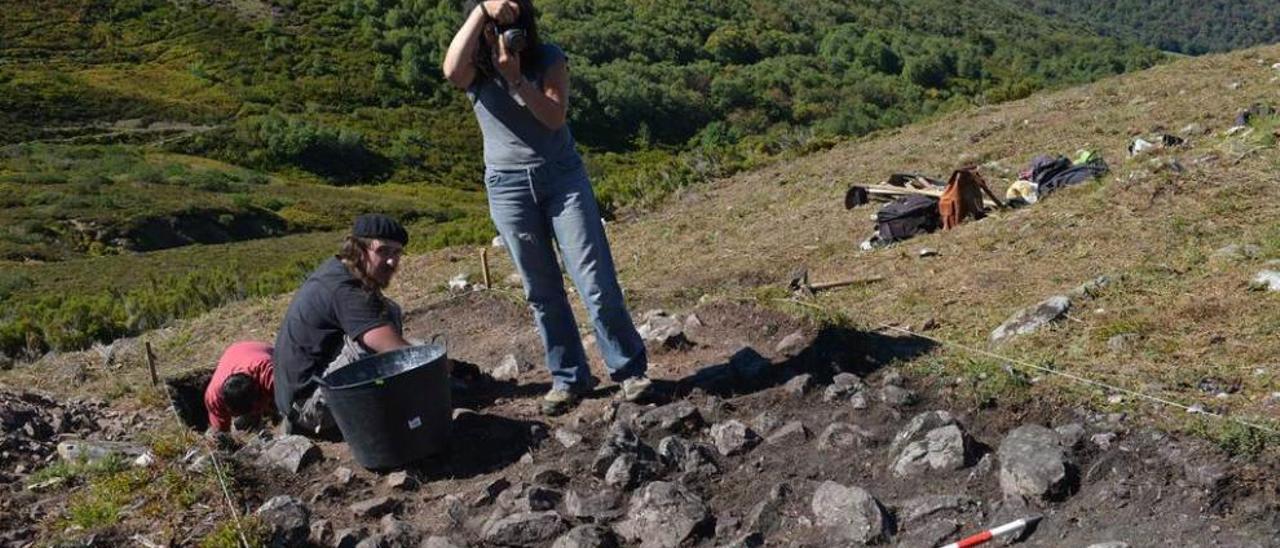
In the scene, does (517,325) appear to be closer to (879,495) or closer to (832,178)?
(879,495)

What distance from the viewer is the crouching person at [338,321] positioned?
5.23 m

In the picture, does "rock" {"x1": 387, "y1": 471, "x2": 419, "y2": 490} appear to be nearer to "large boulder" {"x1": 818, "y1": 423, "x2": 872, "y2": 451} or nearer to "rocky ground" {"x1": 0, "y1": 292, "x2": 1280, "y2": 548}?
"rocky ground" {"x1": 0, "y1": 292, "x2": 1280, "y2": 548}

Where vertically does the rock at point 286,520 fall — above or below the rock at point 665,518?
above

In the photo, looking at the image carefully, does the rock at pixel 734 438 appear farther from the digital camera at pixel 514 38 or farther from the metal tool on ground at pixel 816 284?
the metal tool on ground at pixel 816 284

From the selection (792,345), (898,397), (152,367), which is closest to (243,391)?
(152,367)

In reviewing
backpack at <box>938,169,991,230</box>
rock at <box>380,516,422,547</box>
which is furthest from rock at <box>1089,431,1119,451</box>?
backpack at <box>938,169,991,230</box>

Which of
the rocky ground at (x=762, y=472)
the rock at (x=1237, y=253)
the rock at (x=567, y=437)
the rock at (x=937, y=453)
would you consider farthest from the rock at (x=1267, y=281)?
the rock at (x=567, y=437)

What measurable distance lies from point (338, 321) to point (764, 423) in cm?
193

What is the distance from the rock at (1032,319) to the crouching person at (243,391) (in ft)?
11.6

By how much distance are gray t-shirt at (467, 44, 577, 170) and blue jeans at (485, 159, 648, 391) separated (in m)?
0.05

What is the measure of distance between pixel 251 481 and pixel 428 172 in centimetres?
6159

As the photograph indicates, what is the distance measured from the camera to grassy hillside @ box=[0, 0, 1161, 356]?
36.0 metres

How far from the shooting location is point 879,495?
4.35m

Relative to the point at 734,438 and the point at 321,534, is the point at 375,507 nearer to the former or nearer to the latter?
the point at 321,534
